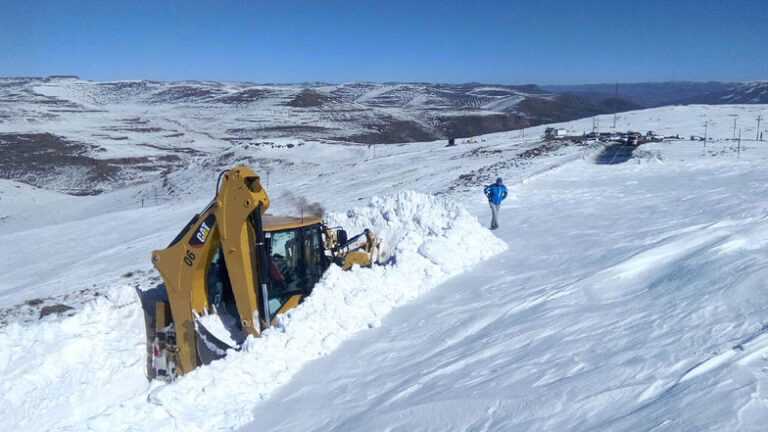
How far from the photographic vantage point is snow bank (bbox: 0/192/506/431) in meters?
6.09

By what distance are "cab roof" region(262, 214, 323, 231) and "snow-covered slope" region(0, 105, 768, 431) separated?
84cm

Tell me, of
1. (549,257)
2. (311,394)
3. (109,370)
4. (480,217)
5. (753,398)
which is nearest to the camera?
(753,398)

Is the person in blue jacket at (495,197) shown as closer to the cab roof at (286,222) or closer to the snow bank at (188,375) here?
the snow bank at (188,375)

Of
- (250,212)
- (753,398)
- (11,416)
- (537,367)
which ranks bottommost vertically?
(11,416)

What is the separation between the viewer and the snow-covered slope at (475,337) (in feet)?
16.4

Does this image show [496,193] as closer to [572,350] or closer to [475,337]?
[475,337]

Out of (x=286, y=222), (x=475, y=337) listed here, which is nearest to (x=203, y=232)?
(x=286, y=222)

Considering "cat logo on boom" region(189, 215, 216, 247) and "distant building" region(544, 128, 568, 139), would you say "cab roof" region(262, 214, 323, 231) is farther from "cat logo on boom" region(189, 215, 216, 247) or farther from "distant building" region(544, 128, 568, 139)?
"distant building" region(544, 128, 568, 139)

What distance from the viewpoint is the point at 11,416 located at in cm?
761

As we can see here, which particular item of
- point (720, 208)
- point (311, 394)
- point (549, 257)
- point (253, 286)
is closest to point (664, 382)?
point (311, 394)

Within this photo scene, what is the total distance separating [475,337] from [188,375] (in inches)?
115

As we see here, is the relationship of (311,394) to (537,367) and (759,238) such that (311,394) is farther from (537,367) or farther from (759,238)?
(759,238)

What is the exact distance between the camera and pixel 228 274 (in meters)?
7.97

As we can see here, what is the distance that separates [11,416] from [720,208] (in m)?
12.7
